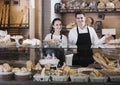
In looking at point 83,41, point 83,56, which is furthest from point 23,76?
point 83,41

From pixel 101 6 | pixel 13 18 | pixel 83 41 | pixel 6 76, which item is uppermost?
pixel 101 6

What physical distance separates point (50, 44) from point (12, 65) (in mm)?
356

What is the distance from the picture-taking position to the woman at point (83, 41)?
2344mm

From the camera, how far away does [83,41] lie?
3051 millimetres

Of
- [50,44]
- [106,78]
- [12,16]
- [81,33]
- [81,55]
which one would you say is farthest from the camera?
[12,16]

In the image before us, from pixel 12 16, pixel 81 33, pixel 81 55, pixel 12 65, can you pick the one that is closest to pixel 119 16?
pixel 81 33

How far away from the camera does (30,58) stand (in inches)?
93.9

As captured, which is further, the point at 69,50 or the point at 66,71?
the point at 69,50

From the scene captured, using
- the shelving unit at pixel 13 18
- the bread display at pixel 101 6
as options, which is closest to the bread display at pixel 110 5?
the bread display at pixel 101 6

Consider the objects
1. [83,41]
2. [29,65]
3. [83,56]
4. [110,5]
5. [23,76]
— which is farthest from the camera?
[110,5]

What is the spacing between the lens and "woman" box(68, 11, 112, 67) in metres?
2.34

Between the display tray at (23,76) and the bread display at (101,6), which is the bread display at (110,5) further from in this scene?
the display tray at (23,76)

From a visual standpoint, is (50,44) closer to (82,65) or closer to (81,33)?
(82,65)

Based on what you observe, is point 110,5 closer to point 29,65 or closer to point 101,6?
point 101,6
